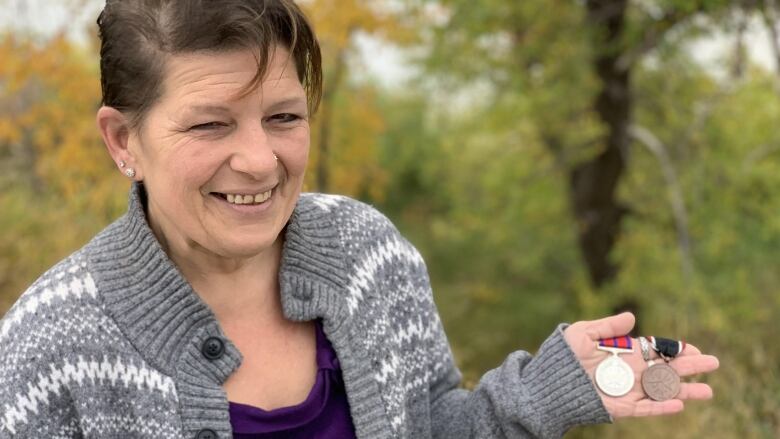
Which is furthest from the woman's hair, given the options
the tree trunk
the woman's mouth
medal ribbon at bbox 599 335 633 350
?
the tree trunk

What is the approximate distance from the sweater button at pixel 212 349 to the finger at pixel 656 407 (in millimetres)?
865

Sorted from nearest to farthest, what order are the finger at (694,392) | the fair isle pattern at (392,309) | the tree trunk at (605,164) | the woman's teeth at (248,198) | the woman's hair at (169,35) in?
the woman's hair at (169,35) → the woman's teeth at (248,198) → the finger at (694,392) → the fair isle pattern at (392,309) → the tree trunk at (605,164)

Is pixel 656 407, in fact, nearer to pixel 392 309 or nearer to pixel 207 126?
pixel 392 309

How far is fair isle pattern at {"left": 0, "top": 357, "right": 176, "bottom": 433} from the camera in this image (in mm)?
1556

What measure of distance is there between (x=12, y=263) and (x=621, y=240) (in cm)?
590

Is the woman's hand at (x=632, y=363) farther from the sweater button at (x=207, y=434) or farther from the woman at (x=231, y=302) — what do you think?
the sweater button at (x=207, y=434)

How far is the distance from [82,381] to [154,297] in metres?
0.21

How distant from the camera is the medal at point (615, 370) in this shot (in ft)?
6.00

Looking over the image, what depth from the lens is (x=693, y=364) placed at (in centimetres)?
181

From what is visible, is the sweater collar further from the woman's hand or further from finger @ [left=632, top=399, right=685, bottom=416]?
finger @ [left=632, top=399, right=685, bottom=416]

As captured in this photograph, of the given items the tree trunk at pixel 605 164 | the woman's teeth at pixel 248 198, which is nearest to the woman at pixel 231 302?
the woman's teeth at pixel 248 198

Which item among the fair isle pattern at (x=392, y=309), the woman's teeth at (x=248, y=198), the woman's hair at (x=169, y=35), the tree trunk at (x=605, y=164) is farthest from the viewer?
the tree trunk at (x=605, y=164)

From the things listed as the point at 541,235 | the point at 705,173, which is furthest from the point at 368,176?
the point at 705,173

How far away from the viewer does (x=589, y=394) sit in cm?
181
